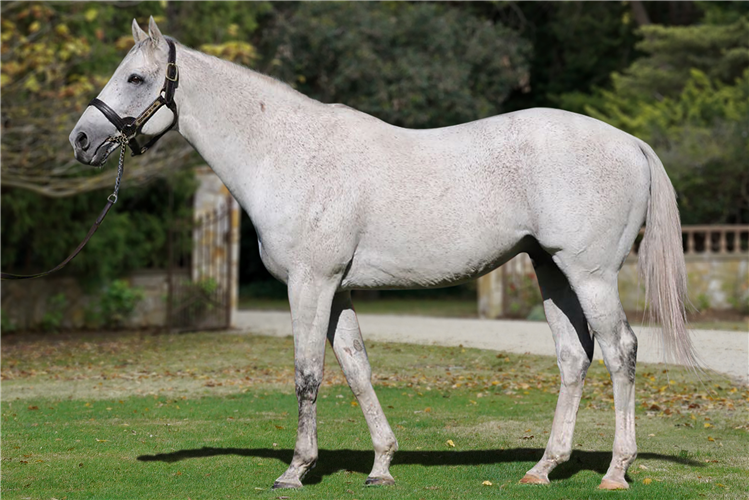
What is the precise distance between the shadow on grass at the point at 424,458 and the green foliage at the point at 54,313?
10.8m

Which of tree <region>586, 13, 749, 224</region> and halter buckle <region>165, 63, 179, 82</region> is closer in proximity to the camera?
halter buckle <region>165, 63, 179, 82</region>

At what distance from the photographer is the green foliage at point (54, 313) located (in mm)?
16266

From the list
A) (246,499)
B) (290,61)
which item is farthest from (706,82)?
(246,499)

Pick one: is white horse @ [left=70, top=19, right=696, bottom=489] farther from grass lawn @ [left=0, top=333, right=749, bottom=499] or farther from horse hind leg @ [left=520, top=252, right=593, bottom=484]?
grass lawn @ [left=0, top=333, right=749, bottom=499]

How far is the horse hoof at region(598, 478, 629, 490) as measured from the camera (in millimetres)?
5035

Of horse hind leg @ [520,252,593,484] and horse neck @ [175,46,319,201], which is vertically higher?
horse neck @ [175,46,319,201]

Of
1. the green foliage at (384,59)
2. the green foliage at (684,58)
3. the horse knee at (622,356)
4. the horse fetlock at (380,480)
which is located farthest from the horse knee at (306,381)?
the green foliage at (684,58)

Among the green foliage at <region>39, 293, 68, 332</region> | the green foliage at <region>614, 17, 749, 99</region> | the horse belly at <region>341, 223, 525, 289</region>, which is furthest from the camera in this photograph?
the green foliage at <region>614, 17, 749, 99</region>

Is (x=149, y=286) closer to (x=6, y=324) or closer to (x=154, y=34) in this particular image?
(x=6, y=324)

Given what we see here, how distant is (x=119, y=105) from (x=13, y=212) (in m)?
11.1

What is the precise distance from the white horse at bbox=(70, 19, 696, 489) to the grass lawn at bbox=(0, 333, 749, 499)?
42 cm

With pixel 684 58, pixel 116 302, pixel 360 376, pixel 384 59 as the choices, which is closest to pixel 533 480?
pixel 360 376

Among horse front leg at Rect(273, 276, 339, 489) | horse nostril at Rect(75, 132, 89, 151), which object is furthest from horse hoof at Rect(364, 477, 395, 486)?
horse nostril at Rect(75, 132, 89, 151)

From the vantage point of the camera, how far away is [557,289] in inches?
220
